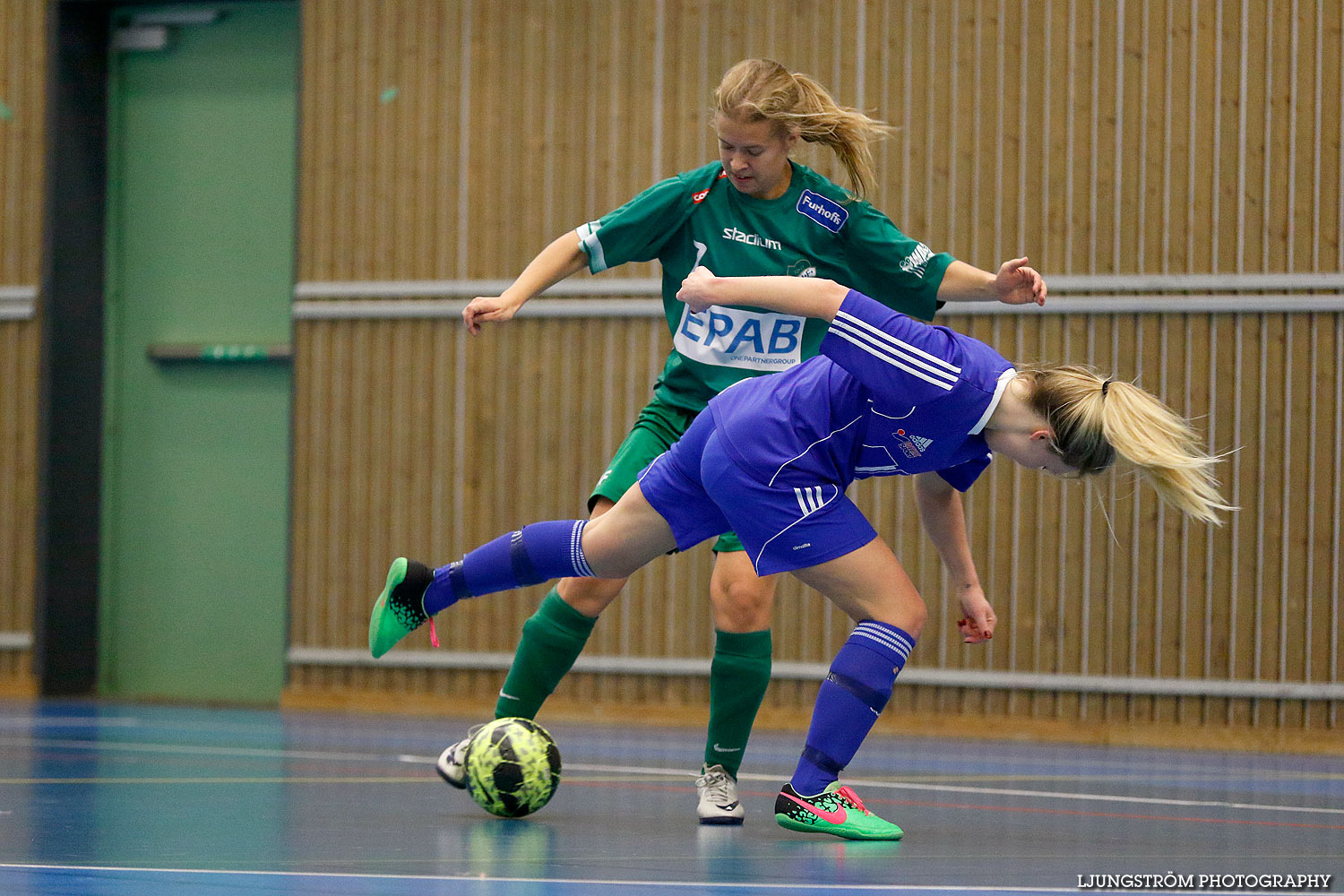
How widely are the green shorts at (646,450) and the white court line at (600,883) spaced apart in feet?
4.24

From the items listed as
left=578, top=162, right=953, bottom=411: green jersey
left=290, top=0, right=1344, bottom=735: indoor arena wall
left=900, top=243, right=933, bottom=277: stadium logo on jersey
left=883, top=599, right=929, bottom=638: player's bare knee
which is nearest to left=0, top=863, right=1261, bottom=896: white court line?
left=883, top=599, right=929, bottom=638: player's bare knee

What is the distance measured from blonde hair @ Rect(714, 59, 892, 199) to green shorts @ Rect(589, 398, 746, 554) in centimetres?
78

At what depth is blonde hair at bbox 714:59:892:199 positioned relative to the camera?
12.2ft

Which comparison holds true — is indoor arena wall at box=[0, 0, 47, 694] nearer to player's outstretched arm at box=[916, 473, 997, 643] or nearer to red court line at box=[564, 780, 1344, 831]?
red court line at box=[564, 780, 1344, 831]

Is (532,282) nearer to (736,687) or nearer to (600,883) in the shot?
(736,687)

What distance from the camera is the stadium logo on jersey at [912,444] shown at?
327 centimetres

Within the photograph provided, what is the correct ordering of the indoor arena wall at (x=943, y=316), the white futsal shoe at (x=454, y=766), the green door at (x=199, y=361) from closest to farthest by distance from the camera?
the white futsal shoe at (x=454, y=766), the indoor arena wall at (x=943, y=316), the green door at (x=199, y=361)

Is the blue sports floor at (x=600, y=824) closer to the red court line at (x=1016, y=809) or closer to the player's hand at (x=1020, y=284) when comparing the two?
the red court line at (x=1016, y=809)

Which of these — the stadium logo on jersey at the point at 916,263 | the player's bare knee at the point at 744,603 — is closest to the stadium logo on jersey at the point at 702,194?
the stadium logo on jersey at the point at 916,263

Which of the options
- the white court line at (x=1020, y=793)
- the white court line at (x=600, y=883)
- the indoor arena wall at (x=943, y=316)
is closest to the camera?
the white court line at (x=600, y=883)

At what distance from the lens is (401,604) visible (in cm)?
389

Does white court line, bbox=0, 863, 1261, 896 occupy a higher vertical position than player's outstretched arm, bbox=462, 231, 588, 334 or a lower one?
lower

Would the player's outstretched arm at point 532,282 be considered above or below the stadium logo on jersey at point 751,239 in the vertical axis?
below

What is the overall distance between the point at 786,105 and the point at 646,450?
0.93 meters
